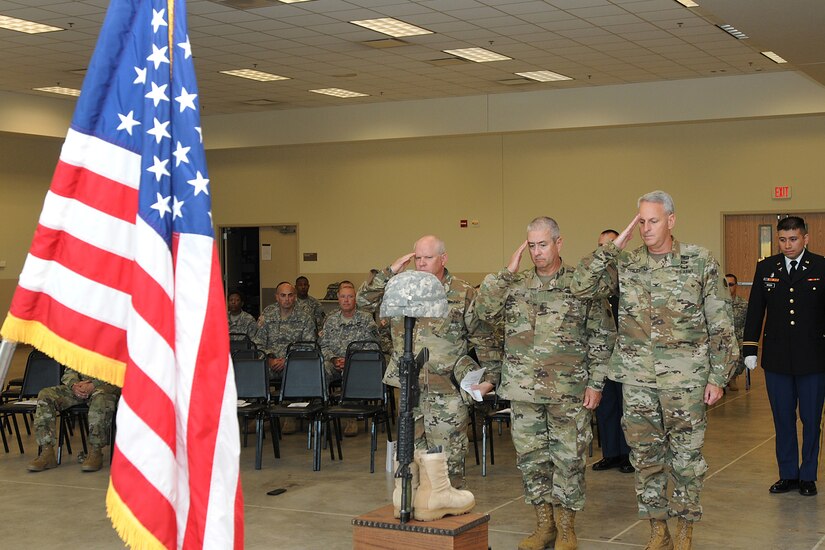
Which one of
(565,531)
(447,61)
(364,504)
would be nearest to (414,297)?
(565,531)

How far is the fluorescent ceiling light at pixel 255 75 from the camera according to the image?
14945 mm

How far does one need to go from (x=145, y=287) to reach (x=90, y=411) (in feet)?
20.0

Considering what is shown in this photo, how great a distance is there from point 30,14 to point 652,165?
9.95 m

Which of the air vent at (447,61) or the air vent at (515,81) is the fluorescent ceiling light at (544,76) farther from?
the air vent at (447,61)

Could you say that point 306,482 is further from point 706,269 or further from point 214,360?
point 214,360

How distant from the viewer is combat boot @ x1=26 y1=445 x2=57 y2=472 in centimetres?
817

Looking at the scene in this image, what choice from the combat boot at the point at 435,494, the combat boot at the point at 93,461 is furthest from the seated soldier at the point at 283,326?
the combat boot at the point at 435,494

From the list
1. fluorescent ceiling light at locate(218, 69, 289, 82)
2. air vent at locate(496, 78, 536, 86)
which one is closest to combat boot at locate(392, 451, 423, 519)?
fluorescent ceiling light at locate(218, 69, 289, 82)

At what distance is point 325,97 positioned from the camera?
1736 cm

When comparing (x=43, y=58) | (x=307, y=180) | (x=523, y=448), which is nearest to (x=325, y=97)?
(x=307, y=180)

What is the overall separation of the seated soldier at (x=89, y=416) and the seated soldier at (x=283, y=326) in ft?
8.62

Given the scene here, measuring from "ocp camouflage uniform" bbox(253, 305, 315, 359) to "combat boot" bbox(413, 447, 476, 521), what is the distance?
6615 millimetres

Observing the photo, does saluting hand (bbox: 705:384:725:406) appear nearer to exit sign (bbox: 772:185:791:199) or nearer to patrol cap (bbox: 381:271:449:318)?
patrol cap (bbox: 381:271:449:318)

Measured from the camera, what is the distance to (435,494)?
4254 millimetres
